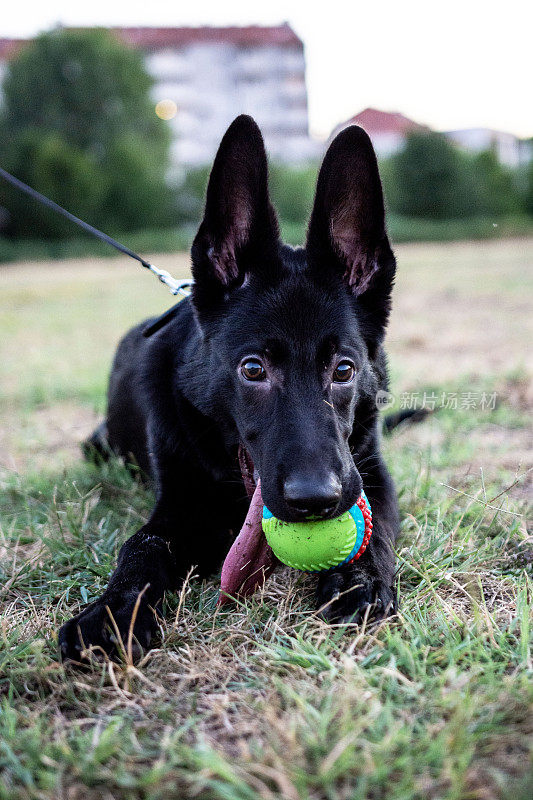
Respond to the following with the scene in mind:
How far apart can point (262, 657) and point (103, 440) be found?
2.19m

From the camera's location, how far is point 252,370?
2.19 meters

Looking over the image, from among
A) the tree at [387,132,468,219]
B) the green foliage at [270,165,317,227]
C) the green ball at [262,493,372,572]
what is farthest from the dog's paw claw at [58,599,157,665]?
the tree at [387,132,468,219]

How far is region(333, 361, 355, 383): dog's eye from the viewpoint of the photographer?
2.19 meters

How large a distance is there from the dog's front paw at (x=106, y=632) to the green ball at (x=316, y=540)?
393 millimetres

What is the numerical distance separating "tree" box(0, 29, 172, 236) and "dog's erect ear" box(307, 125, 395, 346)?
26684 millimetres

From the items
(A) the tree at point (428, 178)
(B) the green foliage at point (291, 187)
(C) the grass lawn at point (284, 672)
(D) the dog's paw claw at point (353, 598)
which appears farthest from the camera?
(B) the green foliage at point (291, 187)

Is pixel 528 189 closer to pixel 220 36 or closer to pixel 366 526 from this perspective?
pixel 366 526

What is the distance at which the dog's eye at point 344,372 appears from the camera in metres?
2.19

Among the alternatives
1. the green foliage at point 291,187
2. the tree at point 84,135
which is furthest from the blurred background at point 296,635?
the green foliage at point 291,187

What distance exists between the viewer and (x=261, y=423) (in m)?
2.11

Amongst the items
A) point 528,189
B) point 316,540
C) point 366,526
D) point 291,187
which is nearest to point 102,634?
point 316,540

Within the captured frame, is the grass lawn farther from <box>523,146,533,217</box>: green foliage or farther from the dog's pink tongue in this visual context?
<box>523,146,533,217</box>: green foliage

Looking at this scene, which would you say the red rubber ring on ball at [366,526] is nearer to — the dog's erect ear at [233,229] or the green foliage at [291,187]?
the dog's erect ear at [233,229]

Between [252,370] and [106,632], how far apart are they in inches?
34.7
